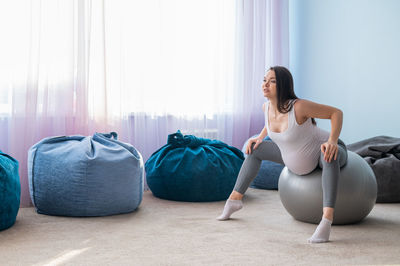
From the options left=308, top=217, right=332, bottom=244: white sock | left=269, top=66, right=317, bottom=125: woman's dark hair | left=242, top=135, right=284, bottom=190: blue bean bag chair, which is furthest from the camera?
left=242, top=135, right=284, bottom=190: blue bean bag chair

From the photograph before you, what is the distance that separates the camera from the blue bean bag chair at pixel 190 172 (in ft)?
11.4

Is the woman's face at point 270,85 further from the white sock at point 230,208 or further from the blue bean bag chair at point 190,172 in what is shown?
the blue bean bag chair at point 190,172

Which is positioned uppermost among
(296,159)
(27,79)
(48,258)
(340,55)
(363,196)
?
(340,55)

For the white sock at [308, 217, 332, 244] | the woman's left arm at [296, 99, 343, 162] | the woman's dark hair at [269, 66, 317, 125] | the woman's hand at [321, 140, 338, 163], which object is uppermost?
the woman's dark hair at [269, 66, 317, 125]

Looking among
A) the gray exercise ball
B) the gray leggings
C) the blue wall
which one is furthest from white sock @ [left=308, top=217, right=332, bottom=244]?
the blue wall

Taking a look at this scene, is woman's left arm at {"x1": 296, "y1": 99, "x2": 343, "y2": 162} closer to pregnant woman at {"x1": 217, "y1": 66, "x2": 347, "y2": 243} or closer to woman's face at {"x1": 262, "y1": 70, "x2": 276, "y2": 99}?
pregnant woman at {"x1": 217, "y1": 66, "x2": 347, "y2": 243}

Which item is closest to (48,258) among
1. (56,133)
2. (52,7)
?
(56,133)

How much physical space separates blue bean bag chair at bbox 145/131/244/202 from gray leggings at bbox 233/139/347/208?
23.9 inches

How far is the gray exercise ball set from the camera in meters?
2.62

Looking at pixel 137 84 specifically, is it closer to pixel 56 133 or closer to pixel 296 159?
pixel 56 133

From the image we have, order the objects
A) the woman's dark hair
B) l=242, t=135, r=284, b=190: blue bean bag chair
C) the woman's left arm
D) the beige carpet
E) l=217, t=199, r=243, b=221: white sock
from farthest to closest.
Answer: l=242, t=135, r=284, b=190: blue bean bag chair
l=217, t=199, r=243, b=221: white sock
the woman's dark hair
the woman's left arm
the beige carpet

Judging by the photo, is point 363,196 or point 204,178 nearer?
point 363,196

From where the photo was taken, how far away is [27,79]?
3.39m

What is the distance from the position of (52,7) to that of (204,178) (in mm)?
1630
